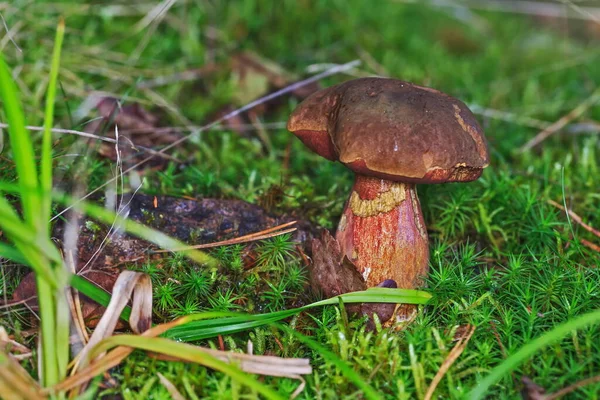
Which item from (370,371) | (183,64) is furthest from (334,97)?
(183,64)

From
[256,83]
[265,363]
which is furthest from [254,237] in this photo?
[256,83]

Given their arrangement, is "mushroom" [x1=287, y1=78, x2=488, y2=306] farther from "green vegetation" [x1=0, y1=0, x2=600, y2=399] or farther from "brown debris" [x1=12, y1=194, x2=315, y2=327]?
"brown debris" [x1=12, y1=194, x2=315, y2=327]

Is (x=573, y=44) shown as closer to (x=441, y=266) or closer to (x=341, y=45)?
(x=341, y=45)

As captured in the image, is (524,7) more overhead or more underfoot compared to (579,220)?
more overhead

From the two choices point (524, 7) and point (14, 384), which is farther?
point (524, 7)

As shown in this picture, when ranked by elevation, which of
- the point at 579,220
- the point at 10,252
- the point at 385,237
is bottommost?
the point at 579,220

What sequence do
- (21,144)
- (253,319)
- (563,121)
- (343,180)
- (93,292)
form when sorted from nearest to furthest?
(21,144) → (93,292) → (253,319) → (343,180) → (563,121)

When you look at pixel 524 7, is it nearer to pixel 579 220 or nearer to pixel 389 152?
pixel 579 220

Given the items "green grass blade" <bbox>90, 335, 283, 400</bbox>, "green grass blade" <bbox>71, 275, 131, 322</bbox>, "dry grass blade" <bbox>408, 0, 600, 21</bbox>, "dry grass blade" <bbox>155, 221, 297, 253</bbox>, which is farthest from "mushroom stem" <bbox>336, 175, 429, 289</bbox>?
"dry grass blade" <bbox>408, 0, 600, 21</bbox>
